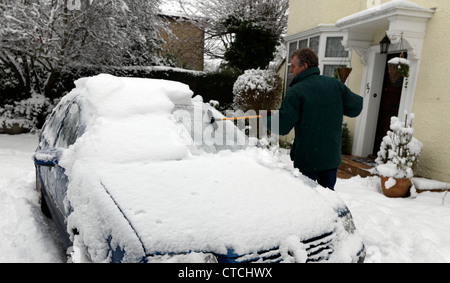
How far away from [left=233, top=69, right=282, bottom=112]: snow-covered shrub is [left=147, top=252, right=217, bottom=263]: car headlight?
791cm

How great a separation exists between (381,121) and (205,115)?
474 cm

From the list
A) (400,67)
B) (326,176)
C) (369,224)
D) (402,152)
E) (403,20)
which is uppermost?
(403,20)

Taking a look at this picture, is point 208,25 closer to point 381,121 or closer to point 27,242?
point 381,121

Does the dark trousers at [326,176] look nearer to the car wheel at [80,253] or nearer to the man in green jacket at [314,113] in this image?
the man in green jacket at [314,113]

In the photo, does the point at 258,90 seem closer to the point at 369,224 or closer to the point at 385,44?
the point at 385,44

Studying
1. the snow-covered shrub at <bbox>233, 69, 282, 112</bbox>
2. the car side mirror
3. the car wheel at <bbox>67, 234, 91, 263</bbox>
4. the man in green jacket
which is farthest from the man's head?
the snow-covered shrub at <bbox>233, 69, 282, 112</bbox>

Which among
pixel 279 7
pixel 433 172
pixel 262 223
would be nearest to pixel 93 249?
pixel 262 223

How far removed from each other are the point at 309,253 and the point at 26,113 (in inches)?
373

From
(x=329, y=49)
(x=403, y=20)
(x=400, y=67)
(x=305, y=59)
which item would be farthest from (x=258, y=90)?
(x=305, y=59)

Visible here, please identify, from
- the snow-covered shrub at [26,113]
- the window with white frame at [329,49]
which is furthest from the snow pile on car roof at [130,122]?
the snow-covered shrub at [26,113]

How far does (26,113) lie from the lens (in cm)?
→ 905

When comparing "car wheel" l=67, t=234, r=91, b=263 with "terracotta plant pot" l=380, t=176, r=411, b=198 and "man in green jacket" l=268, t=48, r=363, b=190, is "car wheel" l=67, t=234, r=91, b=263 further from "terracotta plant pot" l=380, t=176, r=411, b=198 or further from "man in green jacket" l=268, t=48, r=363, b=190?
"terracotta plant pot" l=380, t=176, r=411, b=198

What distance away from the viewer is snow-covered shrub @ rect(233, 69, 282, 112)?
30.6 feet

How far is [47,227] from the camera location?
3.22 metres
